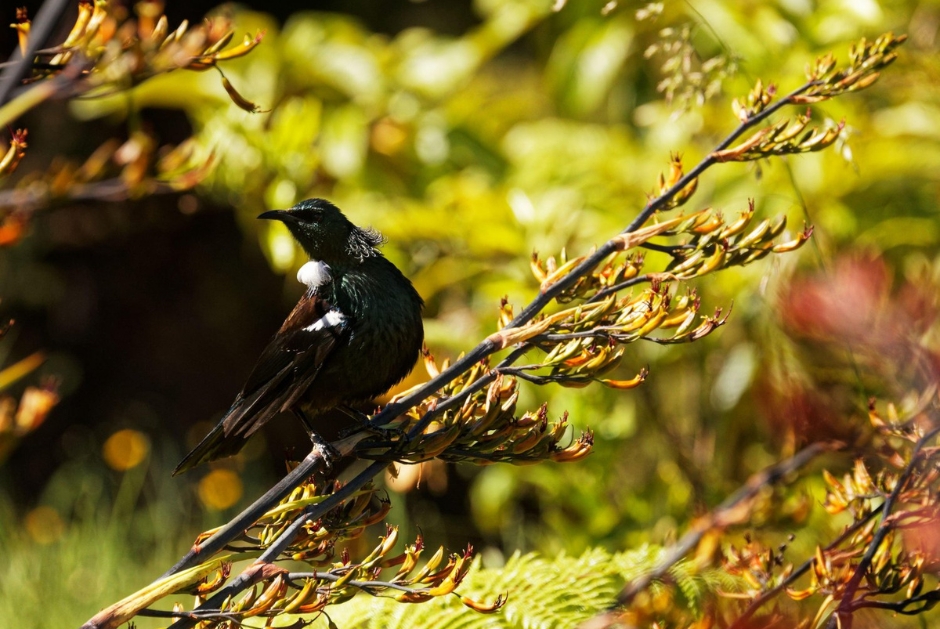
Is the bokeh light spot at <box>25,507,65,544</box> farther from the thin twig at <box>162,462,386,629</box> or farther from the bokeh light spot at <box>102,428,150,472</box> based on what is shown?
the thin twig at <box>162,462,386,629</box>

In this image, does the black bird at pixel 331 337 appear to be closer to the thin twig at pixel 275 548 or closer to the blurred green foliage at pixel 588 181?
the thin twig at pixel 275 548

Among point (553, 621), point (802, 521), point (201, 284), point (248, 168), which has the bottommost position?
point (201, 284)

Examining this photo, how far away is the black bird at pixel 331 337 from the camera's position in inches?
64.0

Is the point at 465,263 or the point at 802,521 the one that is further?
the point at 465,263

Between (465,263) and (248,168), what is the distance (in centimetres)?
76

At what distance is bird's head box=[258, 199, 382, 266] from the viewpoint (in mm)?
1747

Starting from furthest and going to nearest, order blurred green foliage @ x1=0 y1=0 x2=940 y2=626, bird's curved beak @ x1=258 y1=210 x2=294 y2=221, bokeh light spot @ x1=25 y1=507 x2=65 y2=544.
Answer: bokeh light spot @ x1=25 y1=507 x2=65 y2=544 → blurred green foliage @ x1=0 y1=0 x2=940 y2=626 → bird's curved beak @ x1=258 y1=210 x2=294 y2=221

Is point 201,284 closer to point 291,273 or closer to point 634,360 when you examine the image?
point 291,273

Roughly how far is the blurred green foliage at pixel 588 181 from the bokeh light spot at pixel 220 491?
33 cm

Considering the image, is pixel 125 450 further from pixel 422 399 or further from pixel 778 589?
pixel 778 589

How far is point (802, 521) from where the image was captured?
2143 mm

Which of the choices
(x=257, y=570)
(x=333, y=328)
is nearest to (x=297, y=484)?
(x=257, y=570)

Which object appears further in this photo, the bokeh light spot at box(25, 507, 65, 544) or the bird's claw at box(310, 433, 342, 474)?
the bokeh light spot at box(25, 507, 65, 544)

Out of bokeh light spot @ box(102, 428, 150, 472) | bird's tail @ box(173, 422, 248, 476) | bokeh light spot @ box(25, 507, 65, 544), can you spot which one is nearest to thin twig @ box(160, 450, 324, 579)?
bird's tail @ box(173, 422, 248, 476)
